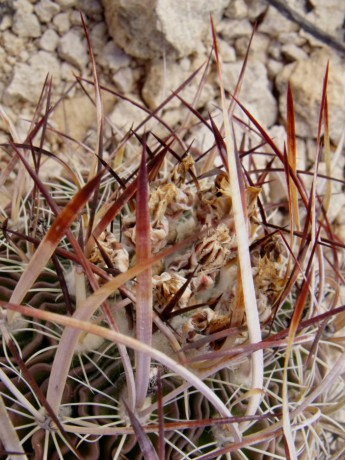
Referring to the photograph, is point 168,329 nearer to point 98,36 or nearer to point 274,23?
point 98,36

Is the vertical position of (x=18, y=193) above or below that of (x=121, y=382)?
above

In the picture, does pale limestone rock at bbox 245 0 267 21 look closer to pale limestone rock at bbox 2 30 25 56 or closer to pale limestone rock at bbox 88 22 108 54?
pale limestone rock at bbox 88 22 108 54

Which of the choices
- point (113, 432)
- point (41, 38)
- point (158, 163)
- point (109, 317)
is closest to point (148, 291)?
point (109, 317)

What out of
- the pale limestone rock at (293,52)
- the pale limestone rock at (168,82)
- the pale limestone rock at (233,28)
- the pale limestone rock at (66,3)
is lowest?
the pale limestone rock at (168,82)

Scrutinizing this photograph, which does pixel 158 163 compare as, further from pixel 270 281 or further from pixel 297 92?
pixel 297 92

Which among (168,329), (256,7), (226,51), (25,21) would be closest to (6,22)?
(25,21)

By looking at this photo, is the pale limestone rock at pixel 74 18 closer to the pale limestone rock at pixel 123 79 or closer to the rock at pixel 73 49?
the rock at pixel 73 49

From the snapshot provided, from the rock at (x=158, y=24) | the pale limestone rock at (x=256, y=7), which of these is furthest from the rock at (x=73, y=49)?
the pale limestone rock at (x=256, y=7)
